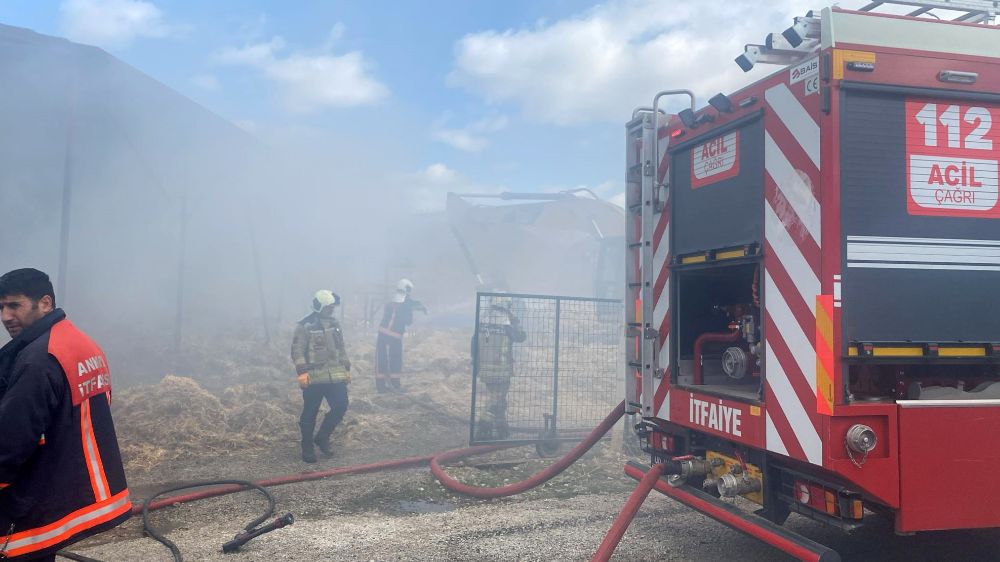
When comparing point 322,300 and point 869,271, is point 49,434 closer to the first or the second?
point 869,271

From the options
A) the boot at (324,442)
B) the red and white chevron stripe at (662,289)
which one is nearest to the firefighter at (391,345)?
the boot at (324,442)

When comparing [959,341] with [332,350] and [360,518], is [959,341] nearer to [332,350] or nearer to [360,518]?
[360,518]

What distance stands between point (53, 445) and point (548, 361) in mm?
5513

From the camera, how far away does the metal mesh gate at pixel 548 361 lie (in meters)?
7.05

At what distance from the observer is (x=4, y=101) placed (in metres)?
9.05

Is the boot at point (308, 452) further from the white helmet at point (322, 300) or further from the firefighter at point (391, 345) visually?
the firefighter at point (391, 345)

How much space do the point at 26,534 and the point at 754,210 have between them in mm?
3490

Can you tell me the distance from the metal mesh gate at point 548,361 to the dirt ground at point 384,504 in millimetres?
340

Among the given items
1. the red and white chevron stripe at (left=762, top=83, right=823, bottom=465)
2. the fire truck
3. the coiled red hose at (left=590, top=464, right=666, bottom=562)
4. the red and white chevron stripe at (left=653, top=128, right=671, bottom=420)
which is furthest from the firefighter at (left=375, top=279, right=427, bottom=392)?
the red and white chevron stripe at (left=762, top=83, right=823, bottom=465)

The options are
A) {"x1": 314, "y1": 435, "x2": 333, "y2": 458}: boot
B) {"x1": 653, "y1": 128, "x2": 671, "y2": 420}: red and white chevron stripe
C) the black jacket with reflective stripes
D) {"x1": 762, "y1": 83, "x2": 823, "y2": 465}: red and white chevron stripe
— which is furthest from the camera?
{"x1": 314, "y1": 435, "x2": 333, "y2": 458}: boot

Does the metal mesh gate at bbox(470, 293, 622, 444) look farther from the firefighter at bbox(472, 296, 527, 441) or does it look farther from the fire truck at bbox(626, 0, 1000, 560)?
the fire truck at bbox(626, 0, 1000, 560)

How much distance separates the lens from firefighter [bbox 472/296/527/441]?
714cm

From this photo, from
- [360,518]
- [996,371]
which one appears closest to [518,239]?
[360,518]

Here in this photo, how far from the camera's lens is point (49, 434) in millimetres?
2701
